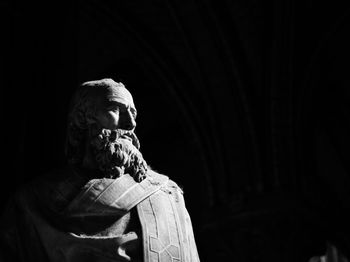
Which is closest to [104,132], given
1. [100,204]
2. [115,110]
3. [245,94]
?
[115,110]

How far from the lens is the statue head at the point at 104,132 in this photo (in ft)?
10.8

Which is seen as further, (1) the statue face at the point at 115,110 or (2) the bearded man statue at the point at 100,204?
(1) the statue face at the point at 115,110

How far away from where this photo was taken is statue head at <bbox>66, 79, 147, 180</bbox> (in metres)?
3.30

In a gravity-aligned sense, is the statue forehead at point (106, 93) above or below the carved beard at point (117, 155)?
above

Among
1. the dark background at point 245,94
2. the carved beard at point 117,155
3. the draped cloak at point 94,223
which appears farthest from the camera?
the dark background at point 245,94

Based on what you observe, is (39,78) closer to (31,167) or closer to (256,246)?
(31,167)

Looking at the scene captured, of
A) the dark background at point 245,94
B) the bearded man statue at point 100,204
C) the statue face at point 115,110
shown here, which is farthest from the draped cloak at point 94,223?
the dark background at point 245,94

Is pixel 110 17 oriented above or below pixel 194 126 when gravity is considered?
above

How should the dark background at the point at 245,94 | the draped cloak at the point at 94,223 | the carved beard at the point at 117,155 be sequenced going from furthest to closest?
the dark background at the point at 245,94 → the carved beard at the point at 117,155 → the draped cloak at the point at 94,223

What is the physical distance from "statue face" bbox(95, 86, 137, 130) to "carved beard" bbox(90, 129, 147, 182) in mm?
25

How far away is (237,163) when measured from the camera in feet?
39.8

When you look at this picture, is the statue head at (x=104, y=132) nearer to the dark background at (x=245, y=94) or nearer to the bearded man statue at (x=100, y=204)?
the bearded man statue at (x=100, y=204)

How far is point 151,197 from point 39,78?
3045mm

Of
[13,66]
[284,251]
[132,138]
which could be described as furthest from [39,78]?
[284,251]
